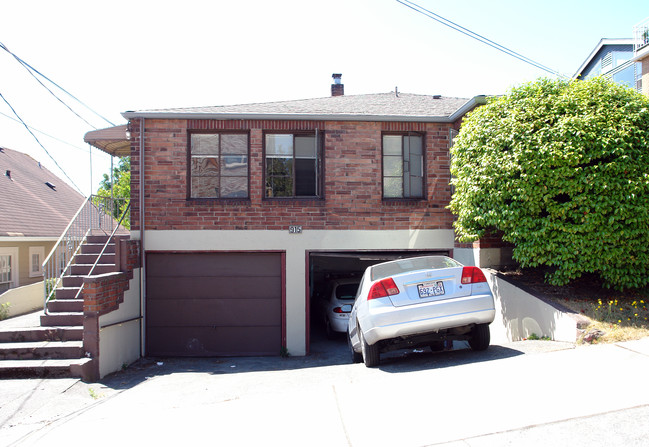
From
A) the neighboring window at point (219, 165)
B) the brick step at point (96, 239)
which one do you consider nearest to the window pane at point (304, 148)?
the neighboring window at point (219, 165)

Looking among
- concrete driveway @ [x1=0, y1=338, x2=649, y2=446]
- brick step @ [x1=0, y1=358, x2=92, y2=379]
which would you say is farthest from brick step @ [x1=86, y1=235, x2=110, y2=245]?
concrete driveway @ [x1=0, y1=338, x2=649, y2=446]

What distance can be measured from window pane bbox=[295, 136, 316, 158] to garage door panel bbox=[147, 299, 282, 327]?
10.8ft

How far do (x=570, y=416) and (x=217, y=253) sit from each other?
7603 mm

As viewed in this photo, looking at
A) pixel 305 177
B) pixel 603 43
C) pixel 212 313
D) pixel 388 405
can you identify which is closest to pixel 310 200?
pixel 305 177

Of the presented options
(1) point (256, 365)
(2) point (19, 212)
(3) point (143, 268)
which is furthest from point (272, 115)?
(2) point (19, 212)

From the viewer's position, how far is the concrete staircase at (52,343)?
7016mm

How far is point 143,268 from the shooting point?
9.80 metres

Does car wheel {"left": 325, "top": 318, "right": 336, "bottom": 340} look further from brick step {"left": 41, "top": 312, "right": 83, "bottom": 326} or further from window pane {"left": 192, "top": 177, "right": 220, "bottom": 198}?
brick step {"left": 41, "top": 312, "right": 83, "bottom": 326}

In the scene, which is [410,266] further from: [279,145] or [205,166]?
[205,166]

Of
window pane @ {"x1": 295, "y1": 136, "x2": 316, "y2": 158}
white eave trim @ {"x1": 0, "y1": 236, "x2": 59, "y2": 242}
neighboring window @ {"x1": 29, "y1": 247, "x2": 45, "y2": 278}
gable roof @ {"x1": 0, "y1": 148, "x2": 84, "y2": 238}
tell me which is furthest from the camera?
neighboring window @ {"x1": 29, "y1": 247, "x2": 45, "y2": 278}

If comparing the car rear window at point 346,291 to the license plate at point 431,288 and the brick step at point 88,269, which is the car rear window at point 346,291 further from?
the license plate at point 431,288

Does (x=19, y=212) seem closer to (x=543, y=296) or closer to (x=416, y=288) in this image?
(x=416, y=288)

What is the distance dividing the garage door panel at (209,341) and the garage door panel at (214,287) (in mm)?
696

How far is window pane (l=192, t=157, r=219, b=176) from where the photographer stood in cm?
998
